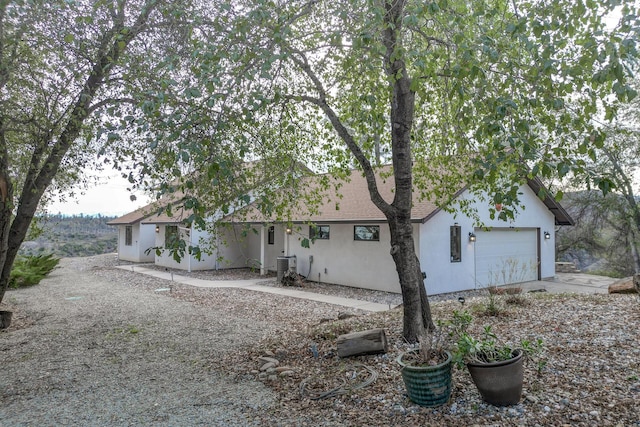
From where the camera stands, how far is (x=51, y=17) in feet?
18.8

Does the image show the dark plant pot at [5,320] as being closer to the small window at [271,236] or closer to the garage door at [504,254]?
the small window at [271,236]

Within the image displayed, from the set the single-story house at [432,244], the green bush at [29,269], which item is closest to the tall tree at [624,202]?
the single-story house at [432,244]

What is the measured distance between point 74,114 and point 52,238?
4916 mm

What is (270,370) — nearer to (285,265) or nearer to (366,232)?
(366,232)

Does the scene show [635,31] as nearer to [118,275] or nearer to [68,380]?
[68,380]

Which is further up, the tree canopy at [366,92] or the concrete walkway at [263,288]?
the tree canopy at [366,92]

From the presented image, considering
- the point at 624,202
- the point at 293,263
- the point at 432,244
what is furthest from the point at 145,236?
the point at 624,202

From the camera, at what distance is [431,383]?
12.4 feet

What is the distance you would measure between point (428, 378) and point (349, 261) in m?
9.62

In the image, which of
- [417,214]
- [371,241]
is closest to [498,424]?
[417,214]

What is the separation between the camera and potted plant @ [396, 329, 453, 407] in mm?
3793

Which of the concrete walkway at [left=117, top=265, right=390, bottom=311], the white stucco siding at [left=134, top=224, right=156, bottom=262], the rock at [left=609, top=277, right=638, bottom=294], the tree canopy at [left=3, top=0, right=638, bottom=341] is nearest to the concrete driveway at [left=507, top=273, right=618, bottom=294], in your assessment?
the rock at [left=609, top=277, right=638, bottom=294]

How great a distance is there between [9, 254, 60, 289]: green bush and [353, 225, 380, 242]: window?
10365mm

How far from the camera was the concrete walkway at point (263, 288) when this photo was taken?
33.7ft
